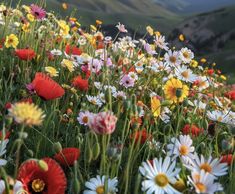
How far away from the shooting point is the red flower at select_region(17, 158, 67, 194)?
5.66 feet

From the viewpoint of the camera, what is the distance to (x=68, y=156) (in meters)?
1.99

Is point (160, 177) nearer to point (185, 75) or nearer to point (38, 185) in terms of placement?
point (38, 185)

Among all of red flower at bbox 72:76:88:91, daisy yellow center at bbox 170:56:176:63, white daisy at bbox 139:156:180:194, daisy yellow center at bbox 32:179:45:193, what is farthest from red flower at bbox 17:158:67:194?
daisy yellow center at bbox 170:56:176:63

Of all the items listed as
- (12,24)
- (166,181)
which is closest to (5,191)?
(166,181)

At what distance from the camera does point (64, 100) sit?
10.5 ft

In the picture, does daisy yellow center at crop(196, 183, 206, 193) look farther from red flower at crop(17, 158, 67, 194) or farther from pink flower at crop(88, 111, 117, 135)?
red flower at crop(17, 158, 67, 194)

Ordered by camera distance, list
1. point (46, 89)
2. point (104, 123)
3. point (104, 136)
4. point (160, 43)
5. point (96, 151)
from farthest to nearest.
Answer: point (160, 43) → point (46, 89) → point (96, 151) → point (104, 136) → point (104, 123)

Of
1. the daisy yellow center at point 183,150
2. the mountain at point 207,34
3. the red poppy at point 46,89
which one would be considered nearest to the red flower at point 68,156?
the red poppy at point 46,89

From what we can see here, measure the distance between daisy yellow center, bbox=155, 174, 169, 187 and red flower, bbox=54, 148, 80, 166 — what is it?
1.40 ft

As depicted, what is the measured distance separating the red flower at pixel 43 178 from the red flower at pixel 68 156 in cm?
17

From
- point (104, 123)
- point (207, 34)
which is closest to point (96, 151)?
point (104, 123)

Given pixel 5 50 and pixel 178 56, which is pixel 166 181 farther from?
pixel 5 50

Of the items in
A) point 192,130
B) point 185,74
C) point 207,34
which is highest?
point 207,34

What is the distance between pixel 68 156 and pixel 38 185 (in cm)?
23
